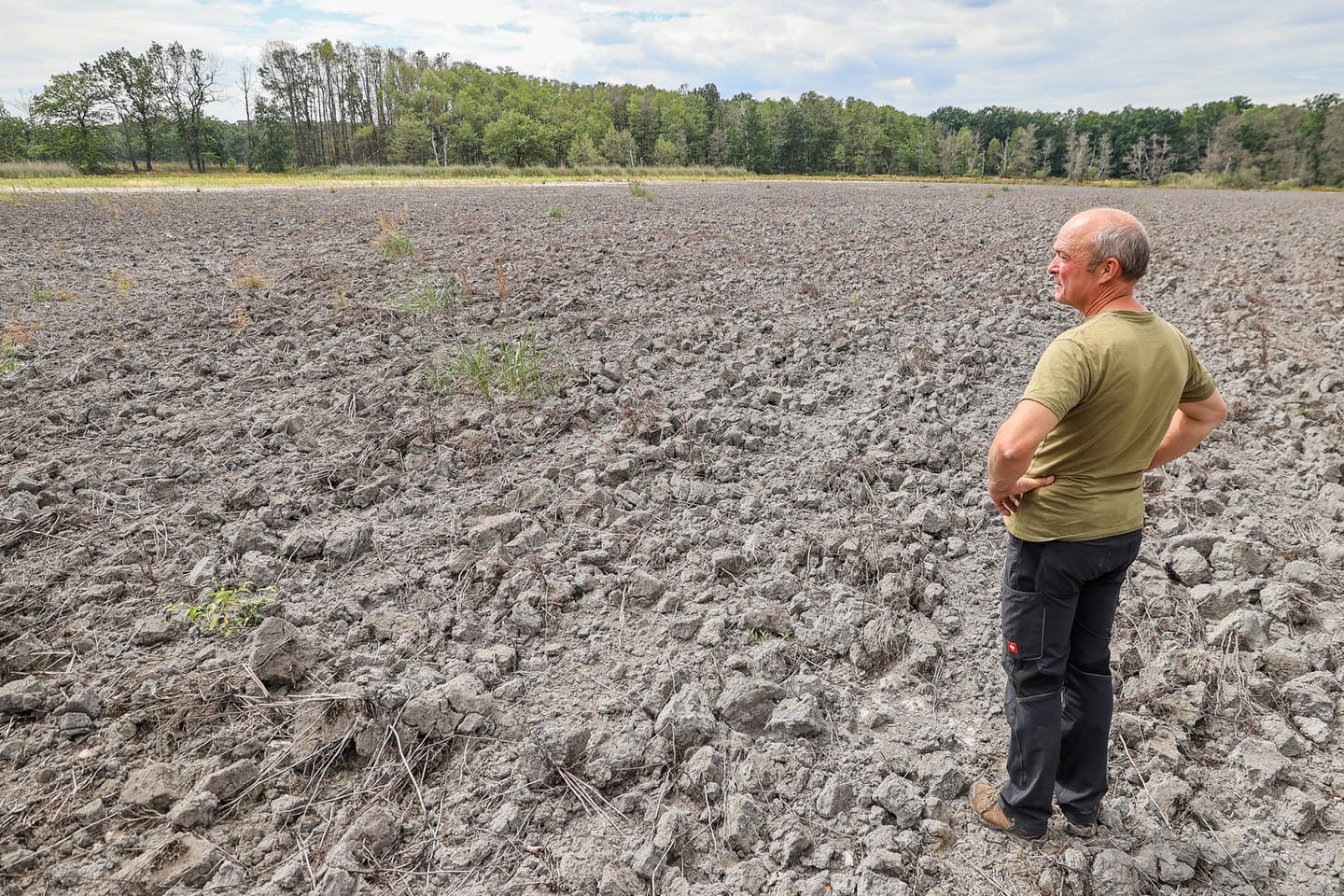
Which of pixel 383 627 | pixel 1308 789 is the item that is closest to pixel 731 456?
pixel 383 627

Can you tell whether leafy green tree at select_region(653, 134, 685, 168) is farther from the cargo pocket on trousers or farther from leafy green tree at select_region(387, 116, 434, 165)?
the cargo pocket on trousers

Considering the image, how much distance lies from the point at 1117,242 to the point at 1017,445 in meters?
0.65

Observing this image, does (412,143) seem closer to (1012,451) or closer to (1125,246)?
(1125,246)

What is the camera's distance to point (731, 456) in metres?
4.79

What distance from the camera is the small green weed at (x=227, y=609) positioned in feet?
10.4

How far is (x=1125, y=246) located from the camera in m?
1.93

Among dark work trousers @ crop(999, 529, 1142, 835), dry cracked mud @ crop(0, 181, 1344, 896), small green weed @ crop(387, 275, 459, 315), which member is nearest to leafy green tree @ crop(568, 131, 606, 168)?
small green weed @ crop(387, 275, 459, 315)

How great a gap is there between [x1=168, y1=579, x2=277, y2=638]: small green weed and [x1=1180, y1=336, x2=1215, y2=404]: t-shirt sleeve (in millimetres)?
3904

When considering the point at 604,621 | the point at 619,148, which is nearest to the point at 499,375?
the point at 604,621

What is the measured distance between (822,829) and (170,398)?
6.04 metres

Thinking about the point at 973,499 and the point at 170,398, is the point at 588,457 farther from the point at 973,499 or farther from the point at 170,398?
the point at 170,398

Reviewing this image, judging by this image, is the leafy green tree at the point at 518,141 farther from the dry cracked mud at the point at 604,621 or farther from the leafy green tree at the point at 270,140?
the dry cracked mud at the point at 604,621

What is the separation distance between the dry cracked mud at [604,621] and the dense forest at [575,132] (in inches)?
2266

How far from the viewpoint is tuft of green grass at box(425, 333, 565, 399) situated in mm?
5762
